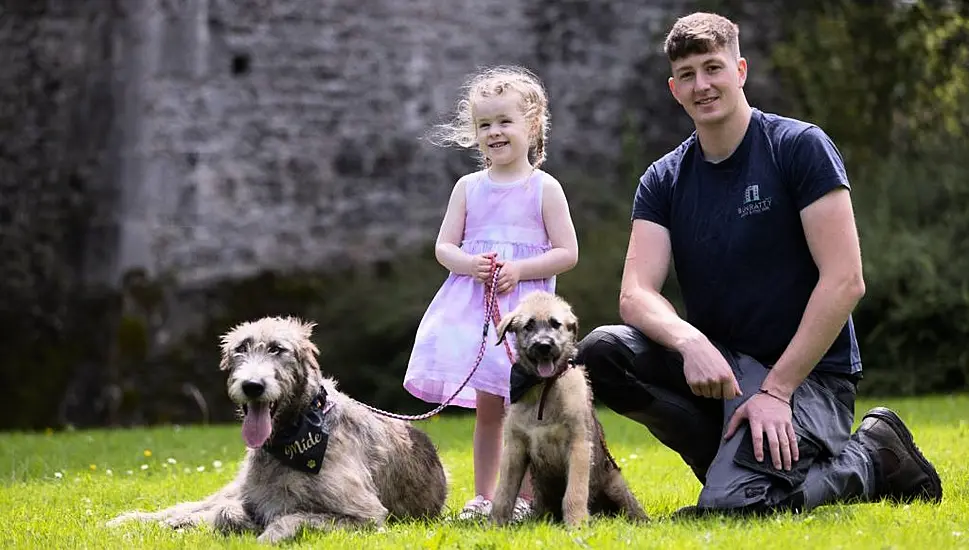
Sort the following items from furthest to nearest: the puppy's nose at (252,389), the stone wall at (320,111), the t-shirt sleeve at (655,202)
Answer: the stone wall at (320,111), the t-shirt sleeve at (655,202), the puppy's nose at (252,389)

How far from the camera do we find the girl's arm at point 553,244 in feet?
19.2

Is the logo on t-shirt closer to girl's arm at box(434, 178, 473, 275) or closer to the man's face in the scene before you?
the man's face

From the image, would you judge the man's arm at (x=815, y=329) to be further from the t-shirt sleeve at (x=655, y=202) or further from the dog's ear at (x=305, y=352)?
the dog's ear at (x=305, y=352)

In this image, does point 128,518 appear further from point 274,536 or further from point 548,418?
point 548,418

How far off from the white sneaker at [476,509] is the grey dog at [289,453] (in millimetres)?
340

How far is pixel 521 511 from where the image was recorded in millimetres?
5309

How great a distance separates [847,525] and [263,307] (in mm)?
8540

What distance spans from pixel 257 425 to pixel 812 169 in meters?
2.29

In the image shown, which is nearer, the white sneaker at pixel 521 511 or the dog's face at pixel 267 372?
the dog's face at pixel 267 372

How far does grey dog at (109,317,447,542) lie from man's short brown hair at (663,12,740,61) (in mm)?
1824

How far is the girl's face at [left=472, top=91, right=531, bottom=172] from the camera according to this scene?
586cm

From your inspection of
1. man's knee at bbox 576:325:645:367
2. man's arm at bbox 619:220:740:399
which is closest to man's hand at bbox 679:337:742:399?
man's arm at bbox 619:220:740:399

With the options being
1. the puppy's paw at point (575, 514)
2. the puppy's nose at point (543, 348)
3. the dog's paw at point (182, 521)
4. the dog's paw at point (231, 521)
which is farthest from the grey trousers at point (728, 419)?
the dog's paw at point (182, 521)

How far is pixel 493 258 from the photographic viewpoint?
5.84 meters
